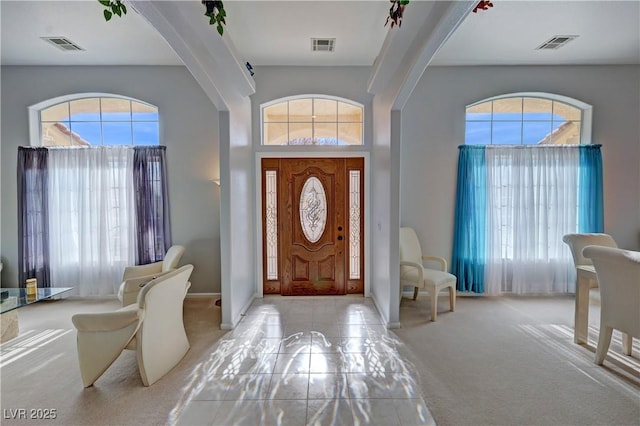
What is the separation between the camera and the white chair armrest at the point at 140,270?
3713 millimetres

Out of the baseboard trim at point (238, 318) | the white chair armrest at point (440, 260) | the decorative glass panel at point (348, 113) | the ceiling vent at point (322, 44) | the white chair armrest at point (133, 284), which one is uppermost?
the ceiling vent at point (322, 44)

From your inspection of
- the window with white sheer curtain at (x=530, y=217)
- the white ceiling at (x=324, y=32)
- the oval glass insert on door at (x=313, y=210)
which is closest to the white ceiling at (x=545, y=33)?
the white ceiling at (x=324, y=32)

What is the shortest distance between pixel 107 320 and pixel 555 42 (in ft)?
17.9

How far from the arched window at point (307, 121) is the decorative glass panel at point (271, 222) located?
22.0 inches

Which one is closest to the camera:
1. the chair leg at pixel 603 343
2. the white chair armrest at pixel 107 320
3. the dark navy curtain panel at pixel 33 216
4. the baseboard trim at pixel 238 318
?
the white chair armrest at pixel 107 320

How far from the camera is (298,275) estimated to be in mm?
4301

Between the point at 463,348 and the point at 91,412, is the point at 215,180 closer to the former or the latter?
the point at 91,412

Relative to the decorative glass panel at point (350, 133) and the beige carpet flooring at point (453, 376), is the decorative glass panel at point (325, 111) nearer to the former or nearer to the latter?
the decorative glass panel at point (350, 133)

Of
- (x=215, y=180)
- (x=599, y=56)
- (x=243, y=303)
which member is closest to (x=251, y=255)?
(x=243, y=303)

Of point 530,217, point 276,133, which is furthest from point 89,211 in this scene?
point 530,217

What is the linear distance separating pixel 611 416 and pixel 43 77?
6.97 metres

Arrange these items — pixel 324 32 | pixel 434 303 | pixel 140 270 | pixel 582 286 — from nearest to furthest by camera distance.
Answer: pixel 582 286 → pixel 324 32 → pixel 434 303 → pixel 140 270

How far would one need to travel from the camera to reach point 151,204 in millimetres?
4102

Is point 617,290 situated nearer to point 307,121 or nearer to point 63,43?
point 307,121
